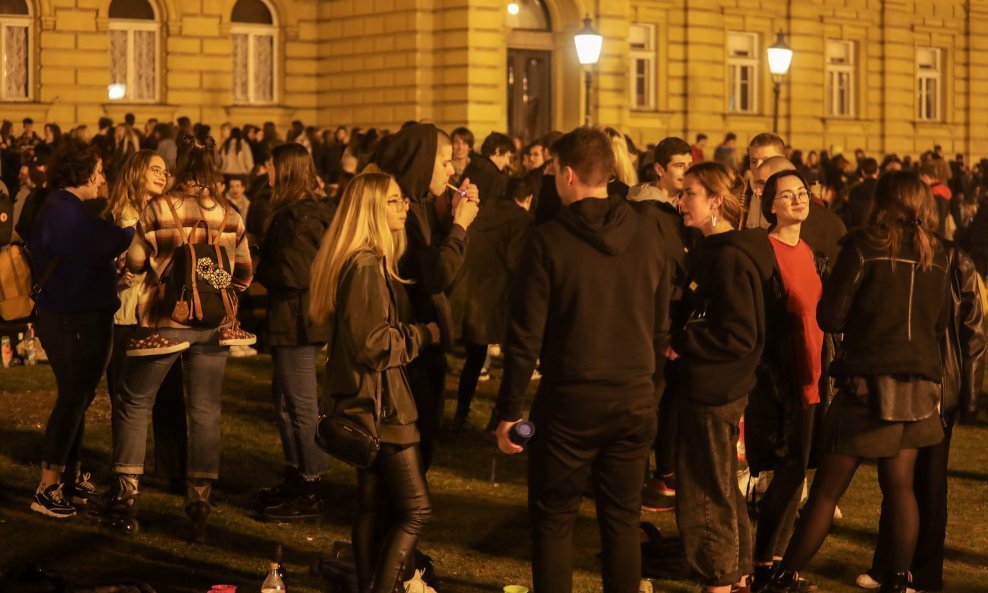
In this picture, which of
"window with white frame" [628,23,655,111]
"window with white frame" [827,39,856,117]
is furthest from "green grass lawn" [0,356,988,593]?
"window with white frame" [827,39,856,117]

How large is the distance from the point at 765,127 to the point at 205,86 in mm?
13782

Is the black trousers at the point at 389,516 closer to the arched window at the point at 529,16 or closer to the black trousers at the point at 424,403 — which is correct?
the black trousers at the point at 424,403

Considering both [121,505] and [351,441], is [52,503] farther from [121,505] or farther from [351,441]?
[351,441]

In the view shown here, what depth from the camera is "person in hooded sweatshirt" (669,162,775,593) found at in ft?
22.8

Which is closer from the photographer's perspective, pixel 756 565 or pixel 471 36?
pixel 756 565

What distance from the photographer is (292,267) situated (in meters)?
9.15

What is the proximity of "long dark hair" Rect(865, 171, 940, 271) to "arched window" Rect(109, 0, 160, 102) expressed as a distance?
2481 centimetres

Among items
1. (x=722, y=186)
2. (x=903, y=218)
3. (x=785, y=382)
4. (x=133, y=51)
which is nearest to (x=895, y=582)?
(x=785, y=382)

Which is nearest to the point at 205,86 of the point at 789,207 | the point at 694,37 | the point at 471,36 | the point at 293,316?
the point at 471,36

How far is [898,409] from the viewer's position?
283 inches

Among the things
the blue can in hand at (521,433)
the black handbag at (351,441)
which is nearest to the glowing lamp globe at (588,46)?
the black handbag at (351,441)

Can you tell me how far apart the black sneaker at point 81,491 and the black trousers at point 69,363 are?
10.5 inches

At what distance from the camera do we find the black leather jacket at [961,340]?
7.60m

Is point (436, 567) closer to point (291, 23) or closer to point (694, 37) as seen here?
point (291, 23)
